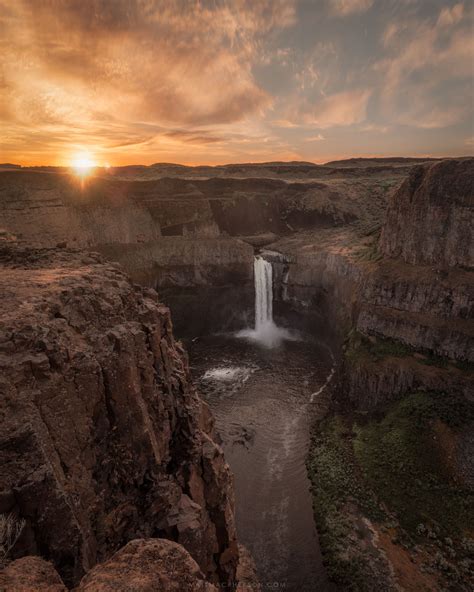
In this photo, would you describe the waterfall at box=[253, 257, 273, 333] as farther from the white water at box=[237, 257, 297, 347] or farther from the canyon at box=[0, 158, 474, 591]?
the canyon at box=[0, 158, 474, 591]

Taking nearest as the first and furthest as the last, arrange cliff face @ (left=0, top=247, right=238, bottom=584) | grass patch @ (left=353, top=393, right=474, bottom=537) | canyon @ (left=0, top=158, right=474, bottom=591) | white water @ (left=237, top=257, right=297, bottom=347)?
cliff face @ (left=0, top=247, right=238, bottom=584) < canyon @ (left=0, top=158, right=474, bottom=591) < grass patch @ (left=353, top=393, right=474, bottom=537) < white water @ (left=237, top=257, right=297, bottom=347)

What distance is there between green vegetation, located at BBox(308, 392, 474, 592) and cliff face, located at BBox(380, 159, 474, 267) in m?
12.1

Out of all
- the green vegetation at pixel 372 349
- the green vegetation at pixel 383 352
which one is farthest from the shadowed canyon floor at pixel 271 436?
the green vegetation at pixel 383 352

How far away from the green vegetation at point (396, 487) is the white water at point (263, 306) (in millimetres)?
19033

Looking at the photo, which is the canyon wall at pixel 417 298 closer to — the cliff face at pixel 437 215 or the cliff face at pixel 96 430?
the cliff face at pixel 437 215

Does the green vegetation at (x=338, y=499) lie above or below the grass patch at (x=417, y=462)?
below

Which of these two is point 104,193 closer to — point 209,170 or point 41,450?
point 41,450

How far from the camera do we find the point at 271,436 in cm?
2909

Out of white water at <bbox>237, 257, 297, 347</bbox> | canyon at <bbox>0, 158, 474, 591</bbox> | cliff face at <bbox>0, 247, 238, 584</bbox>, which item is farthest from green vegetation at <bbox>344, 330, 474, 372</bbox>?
cliff face at <bbox>0, 247, 238, 584</bbox>

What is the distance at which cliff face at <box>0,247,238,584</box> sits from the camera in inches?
305

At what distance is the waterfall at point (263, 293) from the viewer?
48.9m

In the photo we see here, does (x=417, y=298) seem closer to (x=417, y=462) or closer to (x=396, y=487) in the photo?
(x=417, y=462)

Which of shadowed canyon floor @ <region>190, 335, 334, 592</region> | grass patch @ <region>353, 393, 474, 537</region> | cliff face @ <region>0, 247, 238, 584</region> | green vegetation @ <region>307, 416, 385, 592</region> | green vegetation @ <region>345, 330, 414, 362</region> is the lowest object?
shadowed canyon floor @ <region>190, 335, 334, 592</region>

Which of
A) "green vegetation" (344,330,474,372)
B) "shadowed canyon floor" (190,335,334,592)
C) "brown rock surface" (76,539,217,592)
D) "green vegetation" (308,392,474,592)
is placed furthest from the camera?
"green vegetation" (344,330,474,372)
